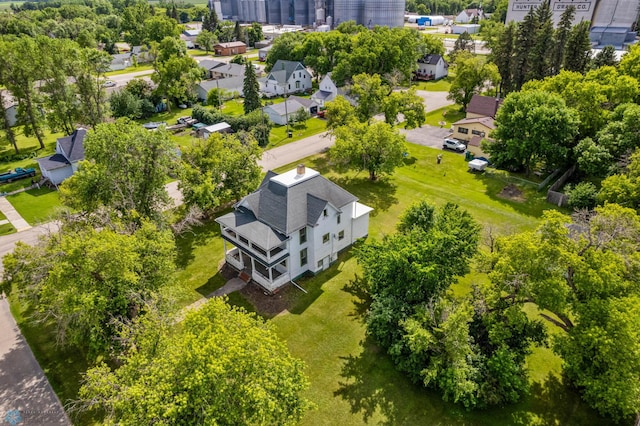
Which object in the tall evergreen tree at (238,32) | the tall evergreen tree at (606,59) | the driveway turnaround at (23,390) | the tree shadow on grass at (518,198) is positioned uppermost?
the tall evergreen tree at (606,59)

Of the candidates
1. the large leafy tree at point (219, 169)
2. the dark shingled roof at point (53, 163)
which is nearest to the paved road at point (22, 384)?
the large leafy tree at point (219, 169)

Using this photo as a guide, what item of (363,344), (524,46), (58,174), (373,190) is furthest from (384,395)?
(524,46)

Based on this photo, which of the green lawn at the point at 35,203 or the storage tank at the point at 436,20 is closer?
the green lawn at the point at 35,203

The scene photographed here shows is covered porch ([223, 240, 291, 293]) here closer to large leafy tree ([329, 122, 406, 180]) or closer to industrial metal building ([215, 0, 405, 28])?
large leafy tree ([329, 122, 406, 180])

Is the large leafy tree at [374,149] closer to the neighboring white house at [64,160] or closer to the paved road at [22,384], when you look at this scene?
the paved road at [22,384]

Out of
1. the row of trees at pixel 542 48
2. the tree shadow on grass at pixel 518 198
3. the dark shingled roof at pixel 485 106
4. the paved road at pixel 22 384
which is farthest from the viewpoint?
the dark shingled roof at pixel 485 106

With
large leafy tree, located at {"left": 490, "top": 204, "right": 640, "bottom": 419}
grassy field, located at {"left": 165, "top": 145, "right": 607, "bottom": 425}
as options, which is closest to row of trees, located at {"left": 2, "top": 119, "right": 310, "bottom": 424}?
grassy field, located at {"left": 165, "top": 145, "right": 607, "bottom": 425}

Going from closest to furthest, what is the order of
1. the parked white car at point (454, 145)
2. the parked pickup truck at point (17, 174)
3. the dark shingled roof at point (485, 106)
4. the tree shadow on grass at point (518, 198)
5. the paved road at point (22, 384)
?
the paved road at point (22, 384)
the tree shadow on grass at point (518, 198)
the parked pickup truck at point (17, 174)
the parked white car at point (454, 145)
the dark shingled roof at point (485, 106)

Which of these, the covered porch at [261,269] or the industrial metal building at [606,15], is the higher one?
the industrial metal building at [606,15]
